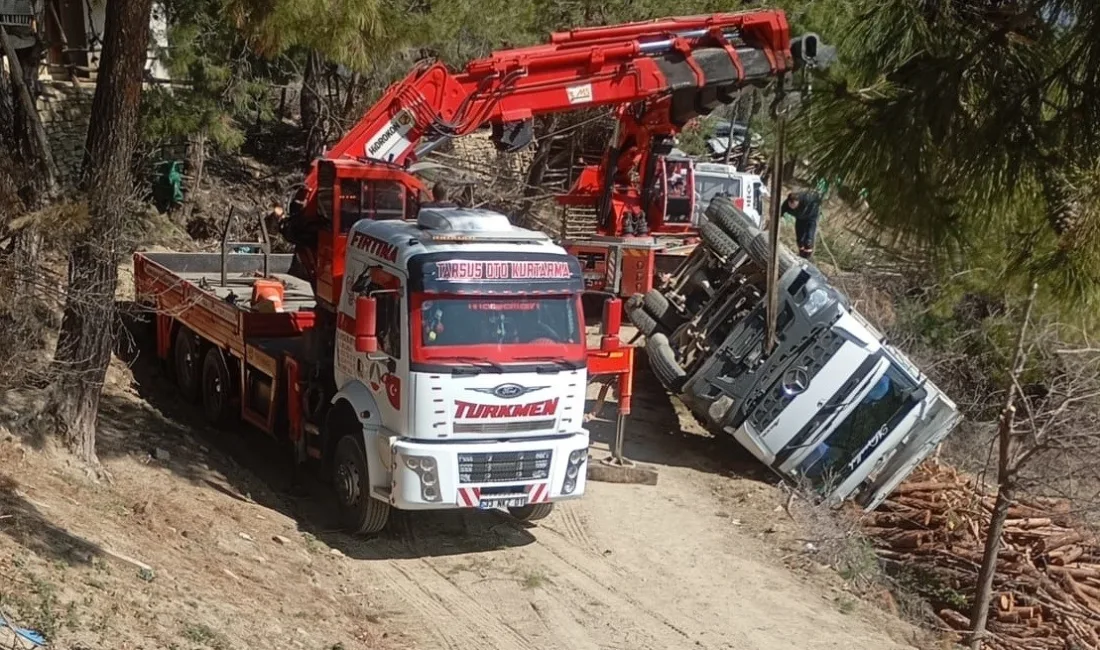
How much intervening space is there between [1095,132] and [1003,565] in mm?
9180

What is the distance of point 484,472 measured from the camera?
1010 centimetres

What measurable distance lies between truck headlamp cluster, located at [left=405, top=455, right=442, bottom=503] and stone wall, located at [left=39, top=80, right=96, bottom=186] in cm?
1152

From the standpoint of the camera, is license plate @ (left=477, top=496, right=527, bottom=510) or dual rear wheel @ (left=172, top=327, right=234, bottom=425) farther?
dual rear wheel @ (left=172, top=327, right=234, bottom=425)


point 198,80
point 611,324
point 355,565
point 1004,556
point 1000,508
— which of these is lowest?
point 1004,556

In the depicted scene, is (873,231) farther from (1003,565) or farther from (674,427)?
(674,427)

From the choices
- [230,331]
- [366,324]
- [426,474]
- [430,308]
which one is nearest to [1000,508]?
[426,474]

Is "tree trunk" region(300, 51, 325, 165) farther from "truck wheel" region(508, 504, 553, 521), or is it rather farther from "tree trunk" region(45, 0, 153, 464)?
"truck wheel" region(508, 504, 553, 521)

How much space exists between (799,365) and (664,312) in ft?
7.69

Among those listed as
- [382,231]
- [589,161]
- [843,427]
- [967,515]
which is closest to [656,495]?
[843,427]

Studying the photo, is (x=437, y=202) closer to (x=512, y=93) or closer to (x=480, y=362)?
(x=512, y=93)

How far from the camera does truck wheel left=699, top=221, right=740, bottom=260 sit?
546 inches

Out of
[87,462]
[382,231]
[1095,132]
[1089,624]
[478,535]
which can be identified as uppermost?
[1095,132]

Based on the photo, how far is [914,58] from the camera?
4.91 metres

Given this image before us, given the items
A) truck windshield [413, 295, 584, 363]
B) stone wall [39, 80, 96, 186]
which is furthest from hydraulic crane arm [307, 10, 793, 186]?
stone wall [39, 80, 96, 186]
